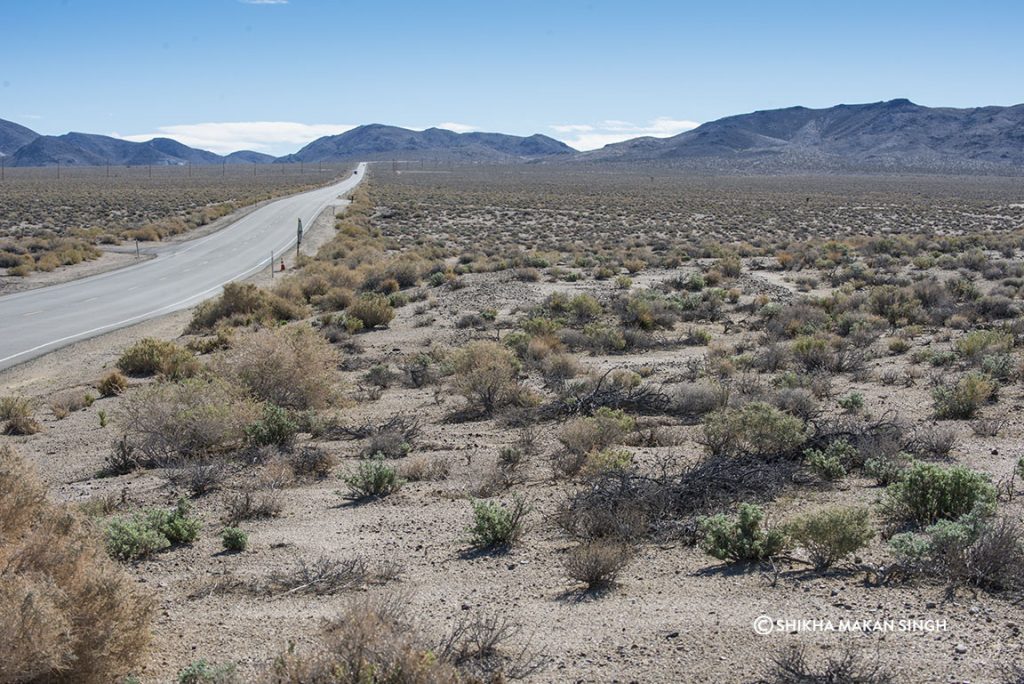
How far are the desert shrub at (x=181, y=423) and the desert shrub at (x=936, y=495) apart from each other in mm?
8071

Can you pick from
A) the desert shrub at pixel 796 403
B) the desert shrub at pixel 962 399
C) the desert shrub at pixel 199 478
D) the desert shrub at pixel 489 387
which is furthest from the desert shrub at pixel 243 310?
the desert shrub at pixel 962 399

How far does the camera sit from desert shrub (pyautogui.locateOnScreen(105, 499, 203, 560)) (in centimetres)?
746

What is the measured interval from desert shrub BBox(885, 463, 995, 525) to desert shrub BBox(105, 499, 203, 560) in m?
Result: 6.24

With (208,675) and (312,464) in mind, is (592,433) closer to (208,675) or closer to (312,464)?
(312,464)

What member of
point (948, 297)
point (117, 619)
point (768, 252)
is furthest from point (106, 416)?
point (768, 252)

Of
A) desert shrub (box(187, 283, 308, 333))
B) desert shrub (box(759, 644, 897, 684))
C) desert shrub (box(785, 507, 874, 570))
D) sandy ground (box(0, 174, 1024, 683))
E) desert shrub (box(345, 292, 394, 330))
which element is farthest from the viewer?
desert shrub (box(187, 283, 308, 333))

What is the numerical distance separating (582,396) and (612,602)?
7102mm

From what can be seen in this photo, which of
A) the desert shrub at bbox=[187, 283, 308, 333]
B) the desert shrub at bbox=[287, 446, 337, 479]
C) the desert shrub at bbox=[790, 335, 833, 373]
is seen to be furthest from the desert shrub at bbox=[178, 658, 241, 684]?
the desert shrub at bbox=[187, 283, 308, 333]

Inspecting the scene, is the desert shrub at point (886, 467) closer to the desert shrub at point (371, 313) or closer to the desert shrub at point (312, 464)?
the desert shrub at point (312, 464)

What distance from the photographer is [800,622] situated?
5.70 m

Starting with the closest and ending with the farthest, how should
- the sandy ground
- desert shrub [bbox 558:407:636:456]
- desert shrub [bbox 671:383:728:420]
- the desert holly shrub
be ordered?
1. the sandy ground
2. the desert holly shrub
3. desert shrub [bbox 558:407:636:456]
4. desert shrub [bbox 671:383:728:420]

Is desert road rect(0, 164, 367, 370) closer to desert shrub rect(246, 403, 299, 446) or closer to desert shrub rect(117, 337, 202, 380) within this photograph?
desert shrub rect(117, 337, 202, 380)

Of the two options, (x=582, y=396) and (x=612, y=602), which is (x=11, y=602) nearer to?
(x=612, y=602)

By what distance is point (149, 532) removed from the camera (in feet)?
25.2
